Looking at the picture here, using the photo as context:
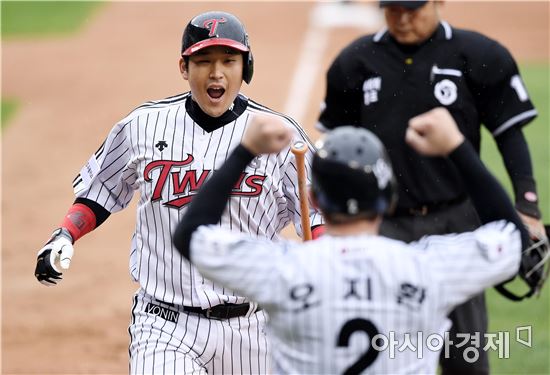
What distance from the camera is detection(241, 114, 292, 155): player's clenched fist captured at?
335 cm

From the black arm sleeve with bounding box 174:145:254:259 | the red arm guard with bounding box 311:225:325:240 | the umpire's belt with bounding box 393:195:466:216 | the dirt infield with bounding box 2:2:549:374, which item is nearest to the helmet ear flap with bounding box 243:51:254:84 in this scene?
the red arm guard with bounding box 311:225:325:240

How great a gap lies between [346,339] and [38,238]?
849cm

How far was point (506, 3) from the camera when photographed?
77.1ft

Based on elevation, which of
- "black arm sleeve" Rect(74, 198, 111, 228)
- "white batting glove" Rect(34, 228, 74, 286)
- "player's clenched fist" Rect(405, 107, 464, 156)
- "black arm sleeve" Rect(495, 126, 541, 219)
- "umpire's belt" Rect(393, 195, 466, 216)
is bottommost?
"player's clenched fist" Rect(405, 107, 464, 156)

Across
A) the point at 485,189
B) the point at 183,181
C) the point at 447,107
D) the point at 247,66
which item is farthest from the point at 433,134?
the point at 447,107

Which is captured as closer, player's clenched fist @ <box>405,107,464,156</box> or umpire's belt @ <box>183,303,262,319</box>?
player's clenched fist @ <box>405,107,464,156</box>

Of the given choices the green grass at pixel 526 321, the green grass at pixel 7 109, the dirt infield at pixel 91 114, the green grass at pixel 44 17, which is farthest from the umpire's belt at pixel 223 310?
the green grass at pixel 44 17

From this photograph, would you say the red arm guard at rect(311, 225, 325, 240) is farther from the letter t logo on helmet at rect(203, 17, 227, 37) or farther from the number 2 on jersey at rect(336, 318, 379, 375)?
the number 2 on jersey at rect(336, 318, 379, 375)

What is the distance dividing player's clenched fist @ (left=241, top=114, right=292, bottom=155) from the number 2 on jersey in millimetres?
602

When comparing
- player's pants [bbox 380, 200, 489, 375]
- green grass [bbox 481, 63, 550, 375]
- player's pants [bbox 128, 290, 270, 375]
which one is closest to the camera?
player's pants [bbox 128, 290, 270, 375]

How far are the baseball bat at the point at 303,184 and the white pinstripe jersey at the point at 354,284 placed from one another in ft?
2.57

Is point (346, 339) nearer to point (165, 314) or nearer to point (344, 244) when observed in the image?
point (344, 244)

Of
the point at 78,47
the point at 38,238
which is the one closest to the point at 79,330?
the point at 38,238

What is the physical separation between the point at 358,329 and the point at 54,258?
1.99m
